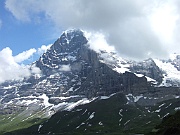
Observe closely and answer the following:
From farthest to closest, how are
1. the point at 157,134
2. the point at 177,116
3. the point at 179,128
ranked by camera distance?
the point at 177,116 → the point at 157,134 → the point at 179,128

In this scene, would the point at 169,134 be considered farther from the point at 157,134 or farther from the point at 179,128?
the point at 157,134

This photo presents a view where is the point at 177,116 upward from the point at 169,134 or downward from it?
upward

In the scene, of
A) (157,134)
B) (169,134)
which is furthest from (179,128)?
(157,134)

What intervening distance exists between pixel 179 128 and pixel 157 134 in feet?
55.6

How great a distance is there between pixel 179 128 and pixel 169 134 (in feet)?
11.0

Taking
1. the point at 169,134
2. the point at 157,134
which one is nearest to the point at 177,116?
the point at 157,134

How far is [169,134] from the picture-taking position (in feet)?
320

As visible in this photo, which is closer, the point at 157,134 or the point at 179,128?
the point at 179,128

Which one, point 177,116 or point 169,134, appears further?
point 177,116

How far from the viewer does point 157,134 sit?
112750 mm

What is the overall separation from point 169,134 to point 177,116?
3089 centimetres

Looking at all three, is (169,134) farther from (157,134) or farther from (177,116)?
(177,116)

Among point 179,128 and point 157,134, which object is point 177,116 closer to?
point 157,134

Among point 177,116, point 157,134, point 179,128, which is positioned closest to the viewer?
point 179,128
